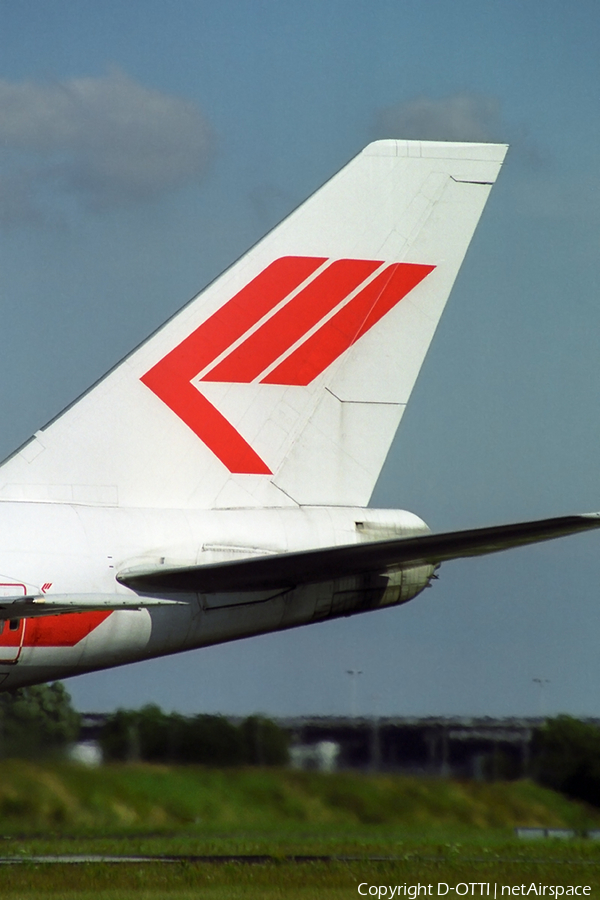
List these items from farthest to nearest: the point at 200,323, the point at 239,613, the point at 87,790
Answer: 1. the point at 87,790
2. the point at 200,323
3. the point at 239,613

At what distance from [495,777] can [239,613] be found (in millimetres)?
6929

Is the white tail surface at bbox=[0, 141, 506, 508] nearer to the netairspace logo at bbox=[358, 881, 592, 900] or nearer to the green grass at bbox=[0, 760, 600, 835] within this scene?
the netairspace logo at bbox=[358, 881, 592, 900]

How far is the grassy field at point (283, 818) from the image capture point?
1684 cm

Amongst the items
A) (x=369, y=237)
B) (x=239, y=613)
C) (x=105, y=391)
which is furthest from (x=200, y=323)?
(x=239, y=613)

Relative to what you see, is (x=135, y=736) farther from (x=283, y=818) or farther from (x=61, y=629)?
(x=61, y=629)

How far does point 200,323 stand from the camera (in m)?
15.0

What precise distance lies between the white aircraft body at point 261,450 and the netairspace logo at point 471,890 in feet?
9.60

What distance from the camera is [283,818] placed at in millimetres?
17781

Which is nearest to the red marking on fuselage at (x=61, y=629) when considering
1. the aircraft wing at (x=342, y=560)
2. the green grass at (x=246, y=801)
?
the aircraft wing at (x=342, y=560)

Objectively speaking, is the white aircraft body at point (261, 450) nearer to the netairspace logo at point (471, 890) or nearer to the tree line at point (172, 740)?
the netairspace logo at point (471, 890)

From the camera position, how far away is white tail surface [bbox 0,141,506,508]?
14.5m

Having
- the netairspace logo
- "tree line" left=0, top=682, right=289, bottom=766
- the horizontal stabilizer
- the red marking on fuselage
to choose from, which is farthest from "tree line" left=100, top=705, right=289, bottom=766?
the horizontal stabilizer

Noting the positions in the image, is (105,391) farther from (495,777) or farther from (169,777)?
(495,777)

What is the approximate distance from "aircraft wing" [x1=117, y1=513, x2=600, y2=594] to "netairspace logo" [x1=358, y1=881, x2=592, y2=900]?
3.29 metres
